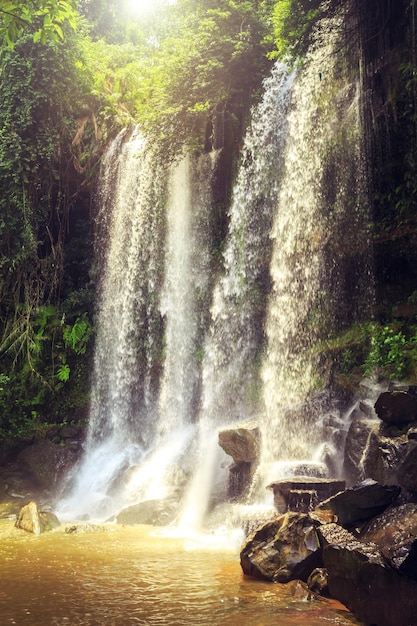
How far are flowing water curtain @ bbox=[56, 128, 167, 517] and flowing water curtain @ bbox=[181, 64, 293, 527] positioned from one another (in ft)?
6.43

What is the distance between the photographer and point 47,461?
12922mm

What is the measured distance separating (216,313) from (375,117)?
19.3 feet

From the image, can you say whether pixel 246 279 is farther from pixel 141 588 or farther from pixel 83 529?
pixel 141 588

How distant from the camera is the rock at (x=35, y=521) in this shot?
8.36 meters

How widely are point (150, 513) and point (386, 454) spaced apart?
14.7ft

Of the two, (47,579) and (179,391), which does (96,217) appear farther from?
(47,579)

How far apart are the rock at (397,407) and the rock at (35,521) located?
5.55m

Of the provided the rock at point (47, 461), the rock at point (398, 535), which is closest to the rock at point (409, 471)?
the rock at point (398, 535)

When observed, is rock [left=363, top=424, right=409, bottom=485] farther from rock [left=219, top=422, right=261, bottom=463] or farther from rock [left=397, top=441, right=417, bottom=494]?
rock [left=219, top=422, right=261, bottom=463]

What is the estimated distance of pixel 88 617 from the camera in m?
4.36

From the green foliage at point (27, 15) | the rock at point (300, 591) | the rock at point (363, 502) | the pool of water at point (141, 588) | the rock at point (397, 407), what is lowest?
the pool of water at point (141, 588)

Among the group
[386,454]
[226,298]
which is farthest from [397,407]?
[226,298]

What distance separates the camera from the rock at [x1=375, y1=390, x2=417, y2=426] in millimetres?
6805

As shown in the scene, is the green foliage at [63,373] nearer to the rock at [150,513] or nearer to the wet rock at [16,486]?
the wet rock at [16,486]
